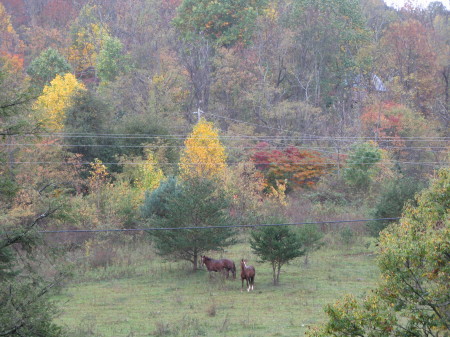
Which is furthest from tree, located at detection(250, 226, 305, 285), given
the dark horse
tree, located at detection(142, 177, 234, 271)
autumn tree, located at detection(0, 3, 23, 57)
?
autumn tree, located at detection(0, 3, 23, 57)

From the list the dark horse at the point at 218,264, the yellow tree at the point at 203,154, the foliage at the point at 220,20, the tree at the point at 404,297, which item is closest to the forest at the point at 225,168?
the tree at the point at 404,297

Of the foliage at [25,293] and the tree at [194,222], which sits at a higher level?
the foliage at [25,293]

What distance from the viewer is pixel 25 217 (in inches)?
1260

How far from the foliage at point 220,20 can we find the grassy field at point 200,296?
3433 centimetres

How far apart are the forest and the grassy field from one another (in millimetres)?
153

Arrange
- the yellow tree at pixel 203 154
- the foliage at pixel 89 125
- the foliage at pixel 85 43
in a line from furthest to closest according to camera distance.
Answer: the foliage at pixel 85 43 < the foliage at pixel 89 125 < the yellow tree at pixel 203 154

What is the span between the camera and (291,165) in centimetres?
4572

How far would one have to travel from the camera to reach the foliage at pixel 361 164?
141ft

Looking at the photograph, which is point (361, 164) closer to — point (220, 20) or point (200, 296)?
point (200, 296)

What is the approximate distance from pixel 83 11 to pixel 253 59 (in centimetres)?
2775

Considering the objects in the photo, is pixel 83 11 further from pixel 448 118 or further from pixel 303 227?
pixel 303 227

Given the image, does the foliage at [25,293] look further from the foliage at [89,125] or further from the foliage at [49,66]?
the foliage at [49,66]

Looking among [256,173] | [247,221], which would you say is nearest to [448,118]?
[256,173]

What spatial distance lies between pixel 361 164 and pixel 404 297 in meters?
33.1
